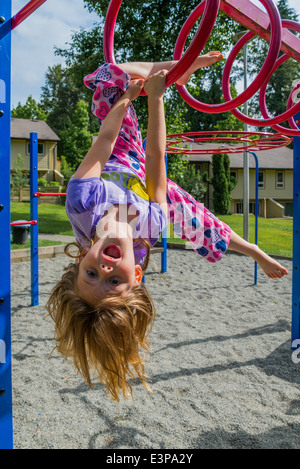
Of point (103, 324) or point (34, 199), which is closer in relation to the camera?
point (103, 324)

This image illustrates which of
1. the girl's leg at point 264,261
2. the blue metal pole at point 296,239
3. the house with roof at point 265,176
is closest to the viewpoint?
the girl's leg at point 264,261

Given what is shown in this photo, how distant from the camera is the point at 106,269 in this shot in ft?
5.62

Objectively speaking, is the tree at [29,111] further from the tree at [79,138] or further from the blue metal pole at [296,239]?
the blue metal pole at [296,239]

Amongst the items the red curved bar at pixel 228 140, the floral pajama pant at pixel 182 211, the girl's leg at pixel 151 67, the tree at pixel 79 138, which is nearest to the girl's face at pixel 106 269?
the floral pajama pant at pixel 182 211

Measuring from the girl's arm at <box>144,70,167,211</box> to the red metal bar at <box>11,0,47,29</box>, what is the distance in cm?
58

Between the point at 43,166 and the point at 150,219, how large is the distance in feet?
92.4

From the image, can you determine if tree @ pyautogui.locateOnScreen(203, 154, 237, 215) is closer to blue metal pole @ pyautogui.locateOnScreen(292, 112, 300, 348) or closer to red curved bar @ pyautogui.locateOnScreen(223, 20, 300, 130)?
blue metal pole @ pyautogui.locateOnScreen(292, 112, 300, 348)

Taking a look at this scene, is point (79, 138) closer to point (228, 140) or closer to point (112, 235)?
point (228, 140)

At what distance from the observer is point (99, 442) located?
2.45 metres

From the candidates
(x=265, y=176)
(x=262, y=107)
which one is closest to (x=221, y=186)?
(x=265, y=176)

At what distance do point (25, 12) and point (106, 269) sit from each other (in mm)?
1167

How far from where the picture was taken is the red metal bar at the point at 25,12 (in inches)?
69.5

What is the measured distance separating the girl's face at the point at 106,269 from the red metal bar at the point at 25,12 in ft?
3.35

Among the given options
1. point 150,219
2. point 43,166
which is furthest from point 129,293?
point 43,166
